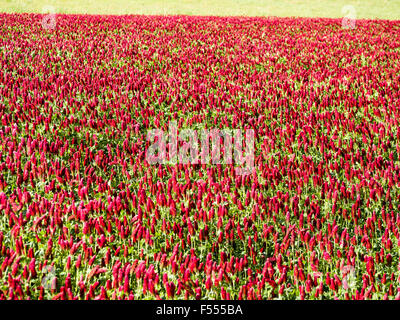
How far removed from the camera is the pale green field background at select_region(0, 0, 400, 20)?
83.1 ft

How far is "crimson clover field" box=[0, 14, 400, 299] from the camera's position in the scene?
3.72 meters

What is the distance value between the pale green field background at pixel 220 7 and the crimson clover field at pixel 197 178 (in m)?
12.5

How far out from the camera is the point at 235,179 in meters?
5.48

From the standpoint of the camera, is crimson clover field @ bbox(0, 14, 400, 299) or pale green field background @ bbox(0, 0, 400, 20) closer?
crimson clover field @ bbox(0, 14, 400, 299)

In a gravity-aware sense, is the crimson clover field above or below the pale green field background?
below

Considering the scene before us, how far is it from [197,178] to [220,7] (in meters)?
24.2

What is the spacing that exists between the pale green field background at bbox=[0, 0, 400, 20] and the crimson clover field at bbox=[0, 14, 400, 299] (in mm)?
12537

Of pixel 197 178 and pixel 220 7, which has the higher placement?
pixel 220 7

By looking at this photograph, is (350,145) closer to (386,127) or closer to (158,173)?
(386,127)

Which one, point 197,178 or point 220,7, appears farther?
point 220,7

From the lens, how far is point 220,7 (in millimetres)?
27781
